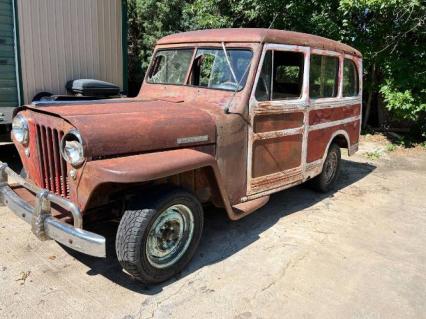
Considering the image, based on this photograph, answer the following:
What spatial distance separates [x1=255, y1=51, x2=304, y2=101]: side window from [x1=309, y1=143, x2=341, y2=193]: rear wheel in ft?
4.31

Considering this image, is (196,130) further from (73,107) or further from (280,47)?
(280,47)

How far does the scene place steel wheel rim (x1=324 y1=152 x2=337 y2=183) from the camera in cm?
571

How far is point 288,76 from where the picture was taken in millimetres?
4871

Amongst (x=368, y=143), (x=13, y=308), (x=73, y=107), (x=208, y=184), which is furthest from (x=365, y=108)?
(x=13, y=308)

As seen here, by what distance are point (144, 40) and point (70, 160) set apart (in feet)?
29.1

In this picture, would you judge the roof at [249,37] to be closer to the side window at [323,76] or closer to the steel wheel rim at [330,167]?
the side window at [323,76]

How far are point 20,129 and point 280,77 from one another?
2692 mm

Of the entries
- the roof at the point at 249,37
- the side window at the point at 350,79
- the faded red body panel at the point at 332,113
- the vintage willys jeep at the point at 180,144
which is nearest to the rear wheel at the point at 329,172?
the vintage willys jeep at the point at 180,144

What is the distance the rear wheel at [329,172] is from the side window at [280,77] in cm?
131

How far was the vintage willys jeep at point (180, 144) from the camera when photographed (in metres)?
3.05

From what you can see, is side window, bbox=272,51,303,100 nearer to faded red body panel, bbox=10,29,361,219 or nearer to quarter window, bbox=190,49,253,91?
faded red body panel, bbox=10,29,361,219

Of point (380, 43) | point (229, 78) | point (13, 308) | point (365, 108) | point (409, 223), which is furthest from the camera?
point (365, 108)

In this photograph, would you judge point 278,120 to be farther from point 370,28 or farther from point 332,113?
point 370,28

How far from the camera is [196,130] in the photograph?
3.60 meters
